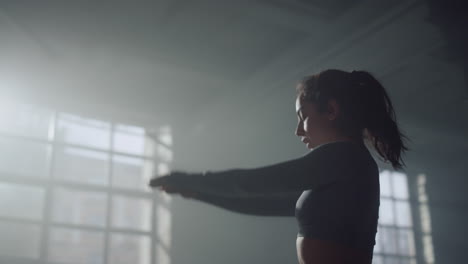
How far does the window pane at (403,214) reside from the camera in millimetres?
5492

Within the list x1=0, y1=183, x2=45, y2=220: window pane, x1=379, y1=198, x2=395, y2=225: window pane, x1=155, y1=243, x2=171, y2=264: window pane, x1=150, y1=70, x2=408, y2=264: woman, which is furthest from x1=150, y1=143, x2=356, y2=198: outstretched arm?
x1=379, y1=198, x2=395, y2=225: window pane

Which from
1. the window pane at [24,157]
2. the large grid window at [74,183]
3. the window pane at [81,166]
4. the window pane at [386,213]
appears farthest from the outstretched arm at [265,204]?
the window pane at [386,213]

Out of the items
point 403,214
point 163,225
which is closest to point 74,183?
point 163,225

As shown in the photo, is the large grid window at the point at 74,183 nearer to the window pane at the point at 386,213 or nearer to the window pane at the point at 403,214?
the window pane at the point at 386,213

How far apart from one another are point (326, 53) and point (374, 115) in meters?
2.75

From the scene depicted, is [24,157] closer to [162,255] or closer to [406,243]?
[162,255]

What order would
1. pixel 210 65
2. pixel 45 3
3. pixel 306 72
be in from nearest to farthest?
pixel 45 3
pixel 306 72
pixel 210 65

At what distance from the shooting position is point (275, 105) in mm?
4590

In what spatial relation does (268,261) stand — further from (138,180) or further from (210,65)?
(210,65)

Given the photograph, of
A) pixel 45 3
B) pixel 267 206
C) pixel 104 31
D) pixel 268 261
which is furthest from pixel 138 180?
pixel 267 206

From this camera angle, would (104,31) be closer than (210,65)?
Yes

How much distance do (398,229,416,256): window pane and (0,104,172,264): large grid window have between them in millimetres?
2488

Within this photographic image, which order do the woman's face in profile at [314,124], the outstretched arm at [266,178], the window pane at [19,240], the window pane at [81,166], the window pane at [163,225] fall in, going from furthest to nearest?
the window pane at [163,225] → the window pane at [81,166] → the window pane at [19,240] → the woman's face in profile at [314,124] → the outstretched arm at [266,178]

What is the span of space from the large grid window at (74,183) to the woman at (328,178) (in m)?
3.94
